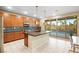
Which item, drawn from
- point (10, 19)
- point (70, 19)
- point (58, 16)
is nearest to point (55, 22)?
point (58, 16)

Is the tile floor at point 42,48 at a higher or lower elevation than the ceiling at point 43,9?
lower

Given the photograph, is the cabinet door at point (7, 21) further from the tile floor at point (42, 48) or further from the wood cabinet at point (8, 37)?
the tile floor at point (42, 48)

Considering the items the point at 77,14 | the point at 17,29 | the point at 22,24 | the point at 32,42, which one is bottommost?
the point at 32,42

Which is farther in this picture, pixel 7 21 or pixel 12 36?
pixel 12 36

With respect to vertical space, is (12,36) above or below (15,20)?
below

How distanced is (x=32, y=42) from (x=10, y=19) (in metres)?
2.62

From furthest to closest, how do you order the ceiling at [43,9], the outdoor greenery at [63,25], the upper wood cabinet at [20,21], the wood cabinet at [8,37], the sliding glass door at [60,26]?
the upper wood cabinet at [20,21]
the sliding glass door at [60,26]
the wood cabinet at [8,37]
the outdoor greenery at [63,25]
the ceiling at [43,9]

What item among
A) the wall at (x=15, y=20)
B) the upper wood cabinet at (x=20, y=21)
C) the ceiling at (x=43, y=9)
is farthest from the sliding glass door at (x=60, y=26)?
the upper wood cabinet at (x=20, y=21)

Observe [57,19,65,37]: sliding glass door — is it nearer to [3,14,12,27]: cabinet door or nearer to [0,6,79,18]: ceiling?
[0,6,79,18]: ceiling

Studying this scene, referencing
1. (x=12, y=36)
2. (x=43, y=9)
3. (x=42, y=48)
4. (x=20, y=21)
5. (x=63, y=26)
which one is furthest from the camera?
(x=20, y=21)

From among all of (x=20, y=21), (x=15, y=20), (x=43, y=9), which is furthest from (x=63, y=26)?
(x=15, y=20)

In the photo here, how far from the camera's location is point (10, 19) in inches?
203

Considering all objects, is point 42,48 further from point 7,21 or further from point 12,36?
point 7,21
